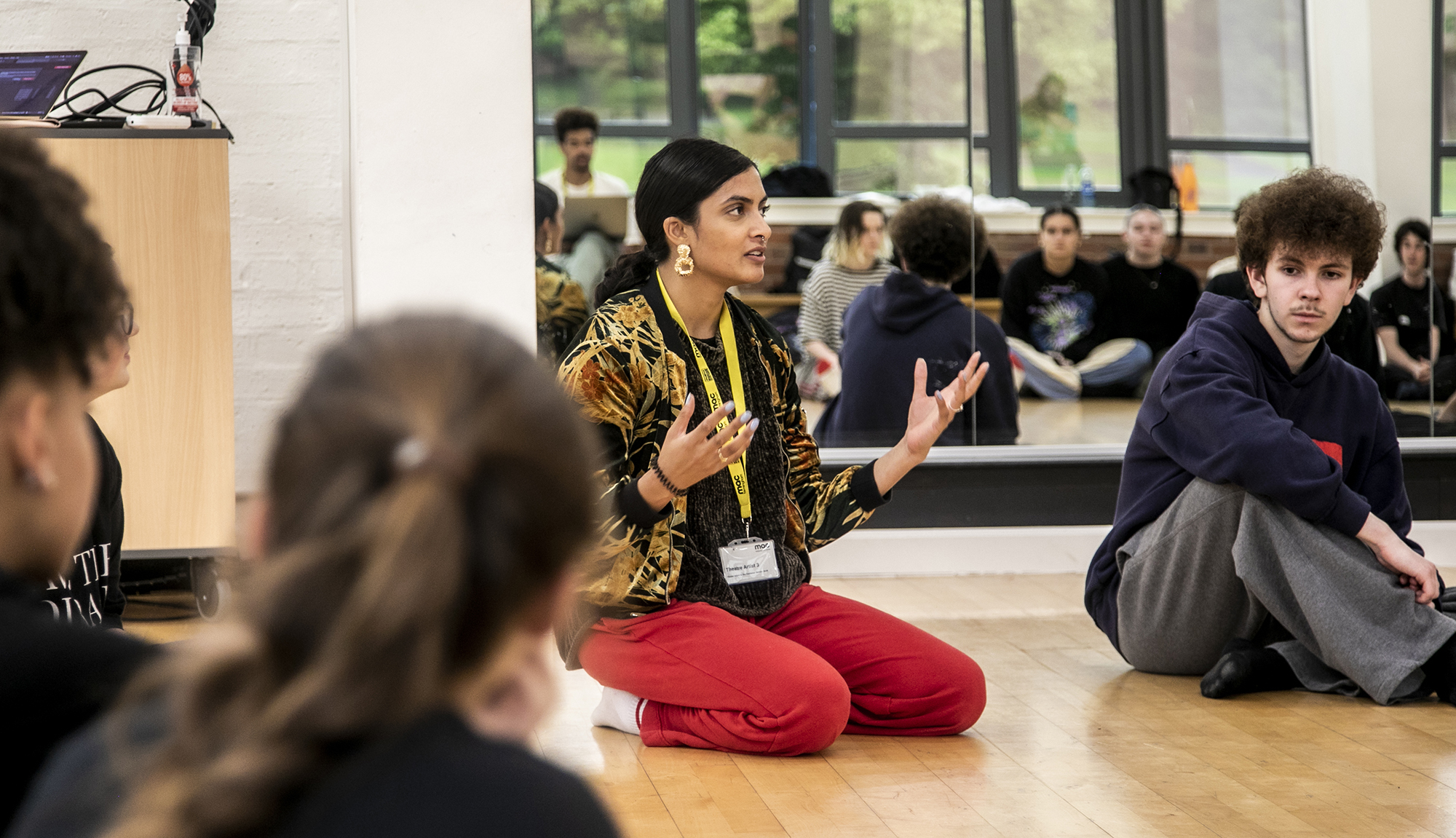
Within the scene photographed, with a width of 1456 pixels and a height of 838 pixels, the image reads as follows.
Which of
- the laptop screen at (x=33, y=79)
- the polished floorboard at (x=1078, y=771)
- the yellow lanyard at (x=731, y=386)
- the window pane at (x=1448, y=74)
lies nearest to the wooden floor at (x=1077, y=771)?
the polished floorboard at (x=1078, y=771)

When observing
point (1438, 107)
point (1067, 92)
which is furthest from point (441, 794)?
point (1067, 92)

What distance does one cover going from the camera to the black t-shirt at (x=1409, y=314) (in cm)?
460

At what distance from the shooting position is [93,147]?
3301mm

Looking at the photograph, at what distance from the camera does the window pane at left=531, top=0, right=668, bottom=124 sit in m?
4.21

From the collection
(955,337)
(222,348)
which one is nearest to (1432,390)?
(955,337)

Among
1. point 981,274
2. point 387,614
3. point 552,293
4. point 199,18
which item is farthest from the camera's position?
point 981,274

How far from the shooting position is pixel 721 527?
8.34ft

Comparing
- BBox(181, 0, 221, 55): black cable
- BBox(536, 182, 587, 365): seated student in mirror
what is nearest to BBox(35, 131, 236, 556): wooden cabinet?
BBox(181, 0, 221, 55): black cable

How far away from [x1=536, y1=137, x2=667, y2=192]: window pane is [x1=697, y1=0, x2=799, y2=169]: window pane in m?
0.29

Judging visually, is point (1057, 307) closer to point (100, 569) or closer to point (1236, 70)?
point (1236, 70)

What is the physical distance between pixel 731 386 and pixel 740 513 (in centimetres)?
24

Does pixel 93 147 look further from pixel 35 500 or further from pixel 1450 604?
pixel 1450 604

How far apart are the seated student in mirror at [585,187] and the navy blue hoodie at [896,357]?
2.61 ft

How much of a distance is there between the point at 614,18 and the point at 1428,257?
2.81 meters
